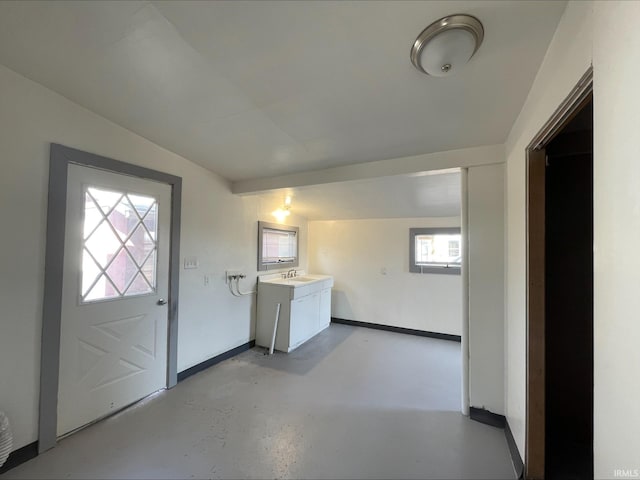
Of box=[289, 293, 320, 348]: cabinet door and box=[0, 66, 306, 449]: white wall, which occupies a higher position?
box=[0, 66, 306, 449]: white wall

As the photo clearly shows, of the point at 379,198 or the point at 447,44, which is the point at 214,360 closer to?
the point at 379,198

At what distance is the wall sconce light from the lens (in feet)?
11.7

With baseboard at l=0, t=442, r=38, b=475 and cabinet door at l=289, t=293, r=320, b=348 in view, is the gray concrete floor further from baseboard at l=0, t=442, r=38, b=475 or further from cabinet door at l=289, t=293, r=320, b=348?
cabinet door at l=289, t=293, r=320, b=348

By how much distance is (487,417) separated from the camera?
1998mm

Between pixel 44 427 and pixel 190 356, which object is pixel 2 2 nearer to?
pixel 44 427

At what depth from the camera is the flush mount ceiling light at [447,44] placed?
1.03m

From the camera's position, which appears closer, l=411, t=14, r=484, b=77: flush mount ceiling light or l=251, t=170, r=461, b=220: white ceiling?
l=411, t=14, r=484, b=77: flush mount ceiling light

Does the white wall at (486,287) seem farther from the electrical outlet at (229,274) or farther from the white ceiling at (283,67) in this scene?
the electrical outlet at (229,274)

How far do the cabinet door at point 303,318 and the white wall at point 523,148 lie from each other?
230 centimetres

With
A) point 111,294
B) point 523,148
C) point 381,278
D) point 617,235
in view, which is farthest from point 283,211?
point 617,235

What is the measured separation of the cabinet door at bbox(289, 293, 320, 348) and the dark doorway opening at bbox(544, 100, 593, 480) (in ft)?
8.26

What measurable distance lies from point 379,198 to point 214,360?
284 cm

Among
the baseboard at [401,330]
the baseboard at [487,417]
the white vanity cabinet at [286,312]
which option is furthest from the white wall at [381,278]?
the baseboard at [487,417]

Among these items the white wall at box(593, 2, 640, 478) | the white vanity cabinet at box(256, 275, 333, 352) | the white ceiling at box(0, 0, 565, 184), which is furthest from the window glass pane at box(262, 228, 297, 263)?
the white wall at box(593, 2, 640, 478)
